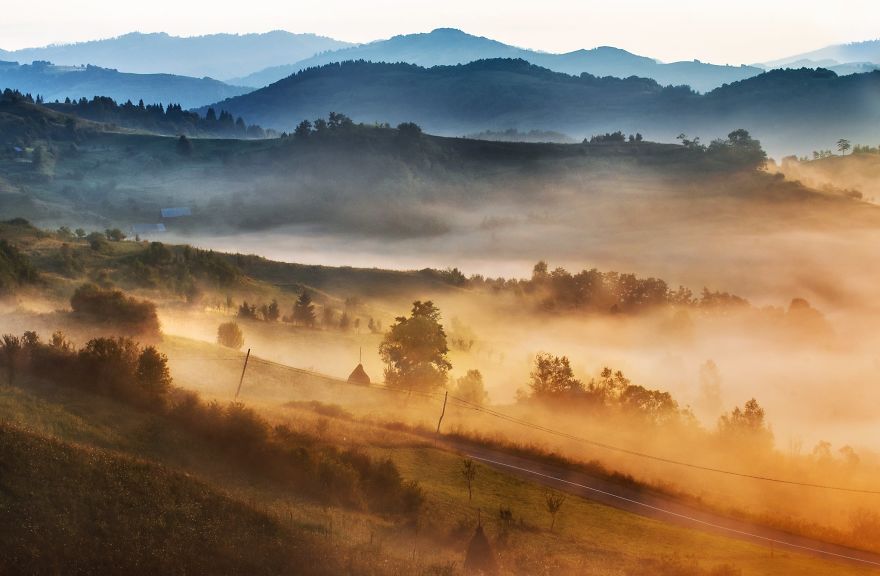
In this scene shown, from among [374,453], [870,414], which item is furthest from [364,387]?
[870,414]

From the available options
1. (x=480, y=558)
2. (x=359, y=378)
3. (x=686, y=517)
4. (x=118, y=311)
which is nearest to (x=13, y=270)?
(x=118, y=311)

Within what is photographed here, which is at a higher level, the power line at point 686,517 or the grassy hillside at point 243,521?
the grassy hillside at point 243,521

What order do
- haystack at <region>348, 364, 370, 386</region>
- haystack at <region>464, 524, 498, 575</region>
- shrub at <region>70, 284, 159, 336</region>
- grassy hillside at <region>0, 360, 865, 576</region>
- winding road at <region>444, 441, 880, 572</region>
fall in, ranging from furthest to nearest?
1. haystack at <region>348, 364, 370, 386</region>
2. shrub at <region>70, 284, 159, 336</region>
3. winding road at <region>444, 441, 880, 572</region>
4. haystack at <region>464, 524, 498, 575</region>
5. grassy hillside at <region>0, 360, 865, 576</region>

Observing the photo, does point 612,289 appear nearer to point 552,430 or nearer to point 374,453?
point 552,430

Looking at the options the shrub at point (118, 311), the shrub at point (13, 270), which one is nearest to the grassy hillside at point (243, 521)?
the shrub at point (118, 311)

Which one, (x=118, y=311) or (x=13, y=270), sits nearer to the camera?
(x=118, y=311)

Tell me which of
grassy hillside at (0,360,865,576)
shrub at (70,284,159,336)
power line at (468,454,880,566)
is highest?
shrub at (70,284,159,336)

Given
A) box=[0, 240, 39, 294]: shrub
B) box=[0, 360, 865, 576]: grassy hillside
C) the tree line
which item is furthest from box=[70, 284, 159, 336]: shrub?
box=[0, 360, 865, 576]: grassy hillside

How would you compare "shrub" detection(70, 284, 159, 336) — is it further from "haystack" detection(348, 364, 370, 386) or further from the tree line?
the tree line

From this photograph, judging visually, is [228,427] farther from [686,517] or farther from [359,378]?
[359,378]

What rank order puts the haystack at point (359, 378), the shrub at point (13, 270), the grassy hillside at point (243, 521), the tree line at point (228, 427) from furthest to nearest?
the shrub at point (13, 270) < the haystack at point (359, 378) < the tree line at point (228, 427) < the grassy hillside at point (243, 521)

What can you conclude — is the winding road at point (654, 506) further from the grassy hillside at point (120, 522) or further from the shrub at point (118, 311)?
the shrub at point (118, 311)

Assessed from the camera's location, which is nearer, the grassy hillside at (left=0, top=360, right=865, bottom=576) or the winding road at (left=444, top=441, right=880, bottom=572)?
the grassy hillside at (left=0, top=360, right=865, bottom=576)

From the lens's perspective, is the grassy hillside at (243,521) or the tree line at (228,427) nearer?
the grassy hillside at (243,521)
